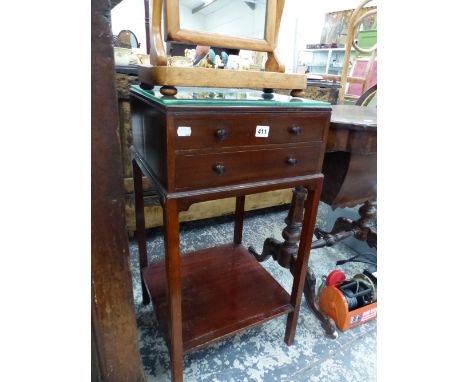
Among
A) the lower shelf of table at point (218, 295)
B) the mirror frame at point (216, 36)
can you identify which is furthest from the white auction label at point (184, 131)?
the lower shelf of table at point (218, 295)

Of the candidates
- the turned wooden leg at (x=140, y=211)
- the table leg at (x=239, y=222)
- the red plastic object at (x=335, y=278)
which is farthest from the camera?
the table leg at (x=239, y=222)

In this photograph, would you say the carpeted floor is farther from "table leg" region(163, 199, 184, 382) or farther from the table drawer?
the table drawer

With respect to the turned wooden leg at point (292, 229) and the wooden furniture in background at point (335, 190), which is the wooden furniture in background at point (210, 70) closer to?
the wooden furniture in background at point (335, 190)

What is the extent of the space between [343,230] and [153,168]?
4.05 ft

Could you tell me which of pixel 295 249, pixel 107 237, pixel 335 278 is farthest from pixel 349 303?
pixel 107 237

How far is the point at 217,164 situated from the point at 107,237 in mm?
312

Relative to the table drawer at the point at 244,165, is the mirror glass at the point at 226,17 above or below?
above

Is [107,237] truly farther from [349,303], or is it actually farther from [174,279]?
[349,303]

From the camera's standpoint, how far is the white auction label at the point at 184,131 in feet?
2.12

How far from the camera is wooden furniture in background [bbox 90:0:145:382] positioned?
22.4 inches

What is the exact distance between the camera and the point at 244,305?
43.1 inches

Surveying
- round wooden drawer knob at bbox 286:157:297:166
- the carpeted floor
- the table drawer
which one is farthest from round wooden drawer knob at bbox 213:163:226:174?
the carpeted floor

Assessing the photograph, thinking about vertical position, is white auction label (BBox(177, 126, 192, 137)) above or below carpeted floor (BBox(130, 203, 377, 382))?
above
